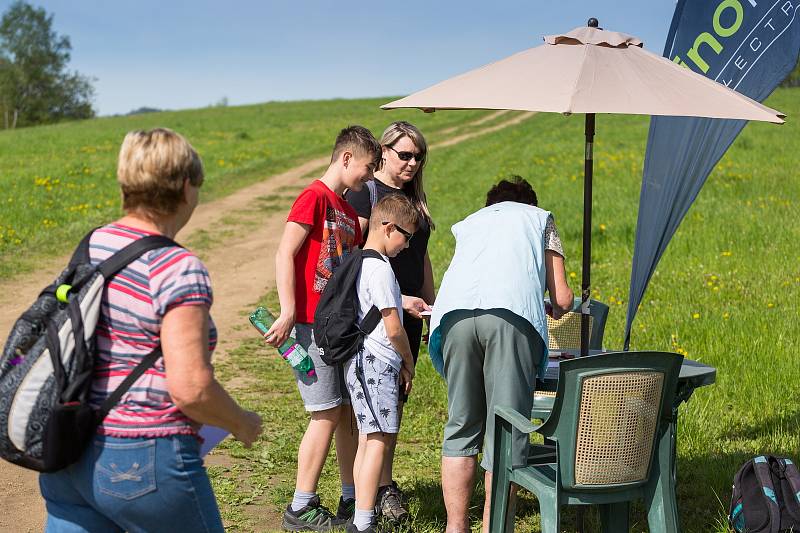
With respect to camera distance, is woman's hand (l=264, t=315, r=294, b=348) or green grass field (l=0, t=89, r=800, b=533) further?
green grass field (l=0, t=89, r=800, b=533)

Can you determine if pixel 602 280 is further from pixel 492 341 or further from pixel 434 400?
pixel 492 341

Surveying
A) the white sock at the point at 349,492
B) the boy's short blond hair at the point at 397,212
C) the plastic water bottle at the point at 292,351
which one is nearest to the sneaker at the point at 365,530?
the white sock at the point at 349,492

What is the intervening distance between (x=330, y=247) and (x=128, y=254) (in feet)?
6.21

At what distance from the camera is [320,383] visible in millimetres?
4406

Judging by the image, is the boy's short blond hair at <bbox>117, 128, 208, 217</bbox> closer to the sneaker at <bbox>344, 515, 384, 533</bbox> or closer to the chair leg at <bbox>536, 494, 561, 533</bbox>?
the chair leg at <bbox>536, 494, 561, 533</bbox>

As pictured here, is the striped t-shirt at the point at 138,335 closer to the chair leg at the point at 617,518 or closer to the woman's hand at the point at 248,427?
the woman's hand at the point at 248,427

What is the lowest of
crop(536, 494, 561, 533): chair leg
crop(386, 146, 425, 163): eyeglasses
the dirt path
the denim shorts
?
the dirt path

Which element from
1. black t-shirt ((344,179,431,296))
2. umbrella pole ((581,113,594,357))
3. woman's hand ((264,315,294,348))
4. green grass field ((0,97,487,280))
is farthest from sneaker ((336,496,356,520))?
green grass field ((0,97,487,280))

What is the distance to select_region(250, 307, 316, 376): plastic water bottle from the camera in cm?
434

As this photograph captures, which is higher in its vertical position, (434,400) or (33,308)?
(33,308)

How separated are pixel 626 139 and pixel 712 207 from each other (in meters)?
15.5

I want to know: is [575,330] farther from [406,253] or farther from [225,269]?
[225,269]

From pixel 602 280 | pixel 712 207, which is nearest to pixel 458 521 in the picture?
pixel 602 280

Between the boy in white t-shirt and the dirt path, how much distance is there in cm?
79
